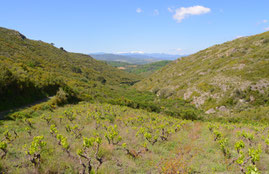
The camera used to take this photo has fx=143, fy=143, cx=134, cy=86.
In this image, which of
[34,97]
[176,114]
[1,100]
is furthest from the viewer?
[176,114]

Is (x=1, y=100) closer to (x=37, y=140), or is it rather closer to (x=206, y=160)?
(x=37, y=140)

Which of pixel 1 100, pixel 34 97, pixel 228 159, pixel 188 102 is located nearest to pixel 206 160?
pixel 228 159

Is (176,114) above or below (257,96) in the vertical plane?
below

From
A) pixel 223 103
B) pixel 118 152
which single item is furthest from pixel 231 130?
pixel 223 103

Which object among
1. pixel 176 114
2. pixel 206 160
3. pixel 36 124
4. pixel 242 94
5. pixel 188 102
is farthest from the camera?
pixel 188 102

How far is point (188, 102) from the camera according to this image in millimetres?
41875

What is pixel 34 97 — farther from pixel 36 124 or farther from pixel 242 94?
pixel 242 94

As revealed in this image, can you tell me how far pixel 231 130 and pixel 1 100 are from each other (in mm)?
29326

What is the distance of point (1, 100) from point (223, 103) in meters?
41.8

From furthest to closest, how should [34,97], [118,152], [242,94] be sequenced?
[242,94] < [34,97] < [118,152]

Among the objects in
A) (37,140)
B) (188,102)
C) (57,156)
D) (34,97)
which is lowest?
(188,102)

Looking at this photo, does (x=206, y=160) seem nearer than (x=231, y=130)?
Yes

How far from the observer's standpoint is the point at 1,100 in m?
20.2

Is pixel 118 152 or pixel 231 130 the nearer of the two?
pixel 118 152
